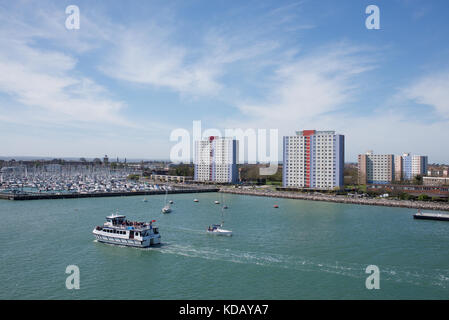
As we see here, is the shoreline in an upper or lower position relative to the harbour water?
upper

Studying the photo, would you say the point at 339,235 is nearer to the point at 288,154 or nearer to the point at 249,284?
the point at 249,284

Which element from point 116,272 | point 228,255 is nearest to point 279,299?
point 228,255

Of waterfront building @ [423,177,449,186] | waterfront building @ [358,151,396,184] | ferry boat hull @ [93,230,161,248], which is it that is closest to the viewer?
ferry boat hull @ [93,230,161,248]

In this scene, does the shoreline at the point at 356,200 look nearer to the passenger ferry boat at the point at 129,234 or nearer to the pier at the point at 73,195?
the pier at the point at 73,195

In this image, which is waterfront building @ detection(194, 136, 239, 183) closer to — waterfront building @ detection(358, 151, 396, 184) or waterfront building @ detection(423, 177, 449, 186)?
waterfront building @ detection(358, 151, 396, 184)

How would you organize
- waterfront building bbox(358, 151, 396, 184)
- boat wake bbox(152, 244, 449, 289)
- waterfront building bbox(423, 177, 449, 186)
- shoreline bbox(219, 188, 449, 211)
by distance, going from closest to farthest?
boat wake bbox(152, 244, 449, 289), shoreline bbox(219, 188, 449, 211), waterfront building bbox(423, 177, 449, 186), waterfront building bbox(358, 151, 396, 184)

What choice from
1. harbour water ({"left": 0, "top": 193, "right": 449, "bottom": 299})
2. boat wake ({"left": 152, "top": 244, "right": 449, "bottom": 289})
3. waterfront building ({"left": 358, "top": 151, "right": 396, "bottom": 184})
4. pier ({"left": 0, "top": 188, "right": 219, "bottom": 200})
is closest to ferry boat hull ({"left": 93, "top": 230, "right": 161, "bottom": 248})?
harbour water ({"left": 0, "top": 193, "right": 449, "bottom": 299})

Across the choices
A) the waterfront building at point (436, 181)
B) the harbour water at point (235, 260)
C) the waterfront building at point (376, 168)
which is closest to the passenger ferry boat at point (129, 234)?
the harbour water at point (235, 260)
